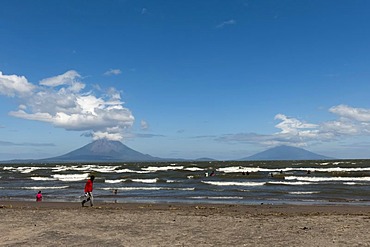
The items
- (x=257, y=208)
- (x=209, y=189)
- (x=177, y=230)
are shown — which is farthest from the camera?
(x=209, y=189)

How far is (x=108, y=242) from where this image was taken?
403 inches

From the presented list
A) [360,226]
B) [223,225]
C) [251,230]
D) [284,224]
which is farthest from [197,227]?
[360,226]

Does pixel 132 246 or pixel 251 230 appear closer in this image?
pixel 132 246

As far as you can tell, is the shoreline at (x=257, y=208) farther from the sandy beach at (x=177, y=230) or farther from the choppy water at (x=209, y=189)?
the choppy water at (x=209, y=189)

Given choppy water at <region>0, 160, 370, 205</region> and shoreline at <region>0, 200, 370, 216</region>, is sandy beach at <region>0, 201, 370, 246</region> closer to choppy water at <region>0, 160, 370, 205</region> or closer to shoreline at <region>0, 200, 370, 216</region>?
shoreline at <region>0, 200, 370, 216</region>

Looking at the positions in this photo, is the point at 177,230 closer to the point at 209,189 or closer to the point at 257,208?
the point at 257,208

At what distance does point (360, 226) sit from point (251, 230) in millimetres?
3665

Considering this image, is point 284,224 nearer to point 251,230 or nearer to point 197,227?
point 251,230

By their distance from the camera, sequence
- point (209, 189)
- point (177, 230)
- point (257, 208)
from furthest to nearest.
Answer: point (209, 189) < point (257, 208) < point (177, 230)

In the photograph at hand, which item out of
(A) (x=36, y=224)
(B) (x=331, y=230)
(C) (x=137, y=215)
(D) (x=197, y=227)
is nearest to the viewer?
(B) (x=331, y=230)

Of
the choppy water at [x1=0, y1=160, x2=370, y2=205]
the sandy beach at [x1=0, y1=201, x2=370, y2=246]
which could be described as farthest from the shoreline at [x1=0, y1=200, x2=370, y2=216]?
the choppy water at [x1=0, y1=160, x2=370, y2=205]

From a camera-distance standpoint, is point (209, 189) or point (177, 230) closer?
point (177, 230)

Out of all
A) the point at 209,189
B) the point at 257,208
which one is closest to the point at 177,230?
the point at 257,208

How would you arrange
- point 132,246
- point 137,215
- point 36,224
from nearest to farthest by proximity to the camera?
point 132,246, point 36,224, point 137,215
